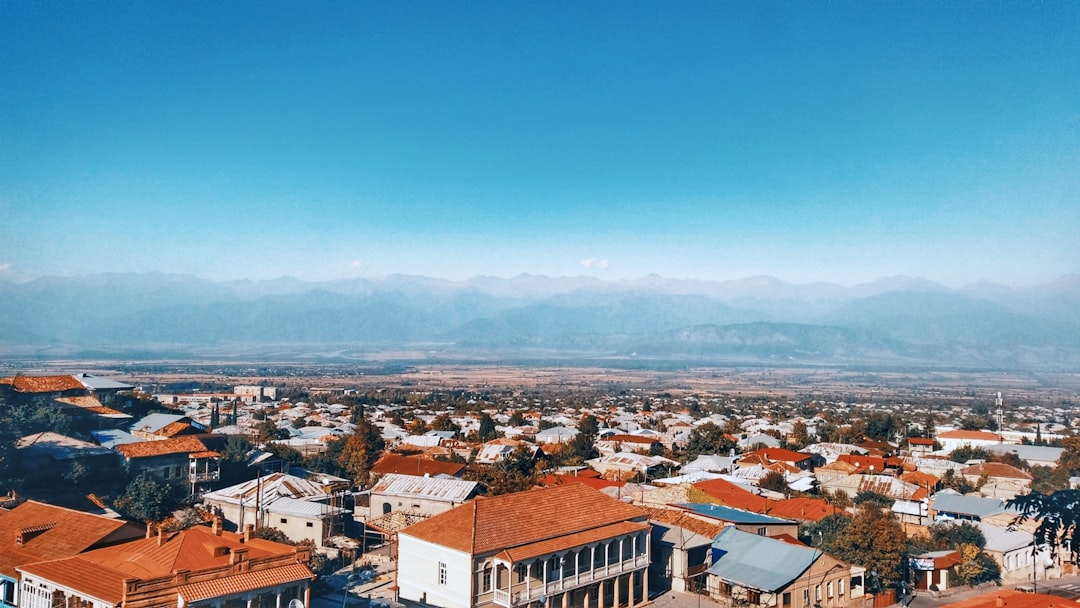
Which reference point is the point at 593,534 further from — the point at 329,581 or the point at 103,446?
the point at 103,446

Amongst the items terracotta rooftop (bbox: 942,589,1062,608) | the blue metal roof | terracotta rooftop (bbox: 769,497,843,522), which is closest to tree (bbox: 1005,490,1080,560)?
terracotta rooftop (bbox: 942,589,1062,608)

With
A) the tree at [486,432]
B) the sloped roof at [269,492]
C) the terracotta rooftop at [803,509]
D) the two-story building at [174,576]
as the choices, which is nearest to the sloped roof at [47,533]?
the two-story building at [174,576]

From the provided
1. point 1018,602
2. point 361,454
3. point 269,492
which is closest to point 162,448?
point 269,492

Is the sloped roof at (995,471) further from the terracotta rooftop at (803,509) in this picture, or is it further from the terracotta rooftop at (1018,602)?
the terracotta rooftop at (1018,602)

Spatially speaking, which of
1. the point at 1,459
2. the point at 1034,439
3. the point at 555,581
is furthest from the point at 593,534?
the point at 1034,439

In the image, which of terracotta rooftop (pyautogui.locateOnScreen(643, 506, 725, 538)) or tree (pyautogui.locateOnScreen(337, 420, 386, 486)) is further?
tree (pyautogui.locateOnScreen(337, 420, 386, 486))

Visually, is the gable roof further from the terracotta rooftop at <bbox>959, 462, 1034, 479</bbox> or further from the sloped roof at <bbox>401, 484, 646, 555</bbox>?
the terracotta rooftop at <bbox>959, 462, 1034, 479</bbox>

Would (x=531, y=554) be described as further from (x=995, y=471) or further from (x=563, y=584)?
(x=995, y=471)
